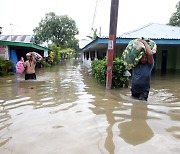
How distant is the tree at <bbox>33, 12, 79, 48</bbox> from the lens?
56.2 m

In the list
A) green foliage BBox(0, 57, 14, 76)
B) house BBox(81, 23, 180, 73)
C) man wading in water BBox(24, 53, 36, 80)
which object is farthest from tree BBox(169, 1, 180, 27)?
man wading in water BBox(24, 53, 36, 80)

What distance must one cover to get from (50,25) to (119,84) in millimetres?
48314

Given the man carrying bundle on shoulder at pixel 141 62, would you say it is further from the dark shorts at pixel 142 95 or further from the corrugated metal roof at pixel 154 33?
the corrugated metal roof at pixel 154 33

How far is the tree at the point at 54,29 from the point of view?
56156mm

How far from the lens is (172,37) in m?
14.4

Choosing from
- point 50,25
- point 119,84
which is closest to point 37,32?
point 50,25

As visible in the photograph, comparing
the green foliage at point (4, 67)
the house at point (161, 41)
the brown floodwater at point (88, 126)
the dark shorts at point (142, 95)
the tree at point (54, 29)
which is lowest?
the brown floodwater at point (88, 126)

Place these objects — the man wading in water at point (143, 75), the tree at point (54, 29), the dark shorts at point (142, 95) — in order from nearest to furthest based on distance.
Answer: the man wading in water at point (143, 75) → the dark shorts at point (142, 95) → the tree at point (54, 29)

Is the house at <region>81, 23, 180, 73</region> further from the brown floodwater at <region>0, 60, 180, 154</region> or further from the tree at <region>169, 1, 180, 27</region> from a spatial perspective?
the tree at <region>169, 1, 180, 27</region>

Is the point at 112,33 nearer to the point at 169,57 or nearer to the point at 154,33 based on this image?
the point at 154,33

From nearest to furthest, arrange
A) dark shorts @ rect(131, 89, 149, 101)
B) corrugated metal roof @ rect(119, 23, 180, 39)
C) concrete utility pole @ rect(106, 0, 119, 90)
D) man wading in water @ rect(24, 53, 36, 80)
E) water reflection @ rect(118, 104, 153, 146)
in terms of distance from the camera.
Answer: water reflection @ rect(118, 104, 153, 146) → dark shorts @ rect(131, 89, 149, 101) → concrete utility pole @ rect(106, 0, 119, 90) → man wading in water @ rect(24, 53, 36, 80) → corrugated metal roof @ rect(119, 23, 180, 39)

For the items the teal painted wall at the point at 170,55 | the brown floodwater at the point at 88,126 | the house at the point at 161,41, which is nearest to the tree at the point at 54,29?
the house at the point at 161,41

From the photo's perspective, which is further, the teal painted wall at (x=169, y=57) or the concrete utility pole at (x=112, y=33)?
the teal painted wall at (x=169, y=57)

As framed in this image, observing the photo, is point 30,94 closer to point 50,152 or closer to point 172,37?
point 50,152
